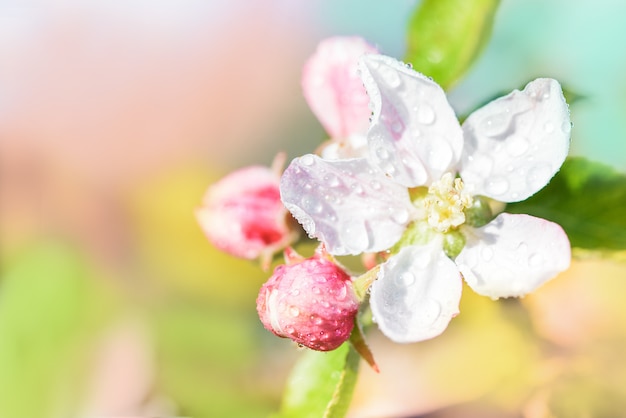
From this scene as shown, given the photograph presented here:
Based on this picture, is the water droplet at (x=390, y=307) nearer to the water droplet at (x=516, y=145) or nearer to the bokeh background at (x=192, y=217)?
the water droplet at (x=516, y=145)

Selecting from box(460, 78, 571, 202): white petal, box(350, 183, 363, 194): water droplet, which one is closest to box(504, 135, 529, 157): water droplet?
box(460, 78, 571, 202): white petal

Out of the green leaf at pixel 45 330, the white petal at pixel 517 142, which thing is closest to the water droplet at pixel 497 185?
the white petal at pixel 517 142

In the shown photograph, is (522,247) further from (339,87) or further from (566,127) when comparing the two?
(339,87)

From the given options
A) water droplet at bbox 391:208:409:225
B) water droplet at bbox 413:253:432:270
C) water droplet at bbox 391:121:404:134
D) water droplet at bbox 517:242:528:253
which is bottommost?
water droplet at bbox 517:242:528:253

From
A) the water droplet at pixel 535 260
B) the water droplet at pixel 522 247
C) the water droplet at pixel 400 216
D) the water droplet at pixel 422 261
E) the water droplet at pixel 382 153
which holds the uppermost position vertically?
the water droplet at pixel 382 153

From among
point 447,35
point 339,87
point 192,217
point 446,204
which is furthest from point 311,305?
point 192,217

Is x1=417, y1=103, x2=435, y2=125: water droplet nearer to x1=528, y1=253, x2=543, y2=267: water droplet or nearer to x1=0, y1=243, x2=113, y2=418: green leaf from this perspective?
x1=528, y1=253, x2=543, y2=267: water droplet

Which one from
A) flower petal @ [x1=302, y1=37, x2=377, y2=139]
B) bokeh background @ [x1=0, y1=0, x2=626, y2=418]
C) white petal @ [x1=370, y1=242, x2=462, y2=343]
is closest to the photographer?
white petal @ [x1=370, y1=242, x2=462, y2=343]
